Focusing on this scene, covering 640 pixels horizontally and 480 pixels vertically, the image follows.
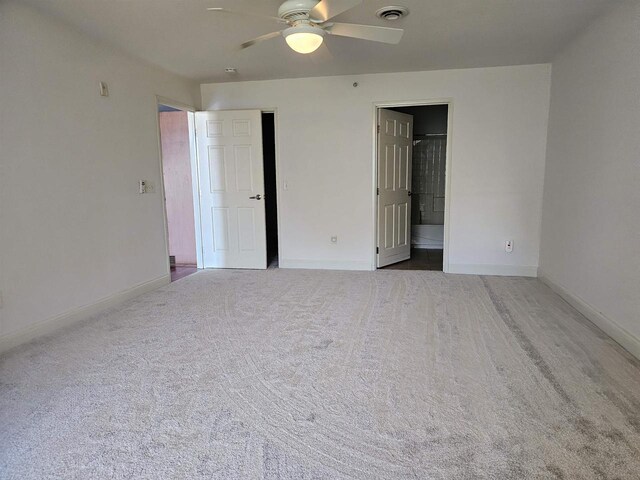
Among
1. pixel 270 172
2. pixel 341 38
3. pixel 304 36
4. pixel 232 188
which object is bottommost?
pixel 232 188

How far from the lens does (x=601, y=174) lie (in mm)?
3057

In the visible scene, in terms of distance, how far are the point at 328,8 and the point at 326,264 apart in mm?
3377

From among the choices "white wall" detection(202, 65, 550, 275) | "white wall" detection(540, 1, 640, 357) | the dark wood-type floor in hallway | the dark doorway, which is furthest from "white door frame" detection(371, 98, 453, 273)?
the dark doorway

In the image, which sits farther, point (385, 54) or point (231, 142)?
point (231, 142)

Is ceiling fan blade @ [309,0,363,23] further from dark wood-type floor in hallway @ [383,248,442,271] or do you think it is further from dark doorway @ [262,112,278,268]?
dark doorway @ [262,112,278,268]

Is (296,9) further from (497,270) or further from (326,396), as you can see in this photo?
(497,270)

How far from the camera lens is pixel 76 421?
1930 millimetres

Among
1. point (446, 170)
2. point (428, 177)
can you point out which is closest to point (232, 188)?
point (446, 170)

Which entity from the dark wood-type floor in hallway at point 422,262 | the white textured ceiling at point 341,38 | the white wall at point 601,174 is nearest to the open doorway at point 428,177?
the dark wood-type floor in hallway at point 422,262

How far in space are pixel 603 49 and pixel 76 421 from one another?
429 cm

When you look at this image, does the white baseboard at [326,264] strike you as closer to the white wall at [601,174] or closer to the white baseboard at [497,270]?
the white baseboard at [497,270]

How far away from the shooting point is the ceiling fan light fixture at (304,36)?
2.46 meters

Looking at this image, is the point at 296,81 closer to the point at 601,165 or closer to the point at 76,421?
the point at 601,165

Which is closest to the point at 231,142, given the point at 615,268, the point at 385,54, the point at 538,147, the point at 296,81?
the point at 296,81
